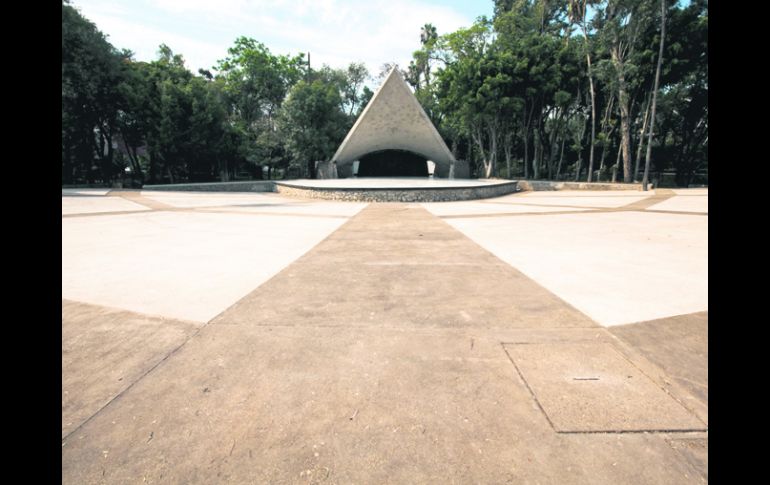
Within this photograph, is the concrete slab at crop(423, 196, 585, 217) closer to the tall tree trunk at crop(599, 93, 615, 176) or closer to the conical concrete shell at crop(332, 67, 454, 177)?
the conical concrete shell at crop(332, 67, 454, 177)

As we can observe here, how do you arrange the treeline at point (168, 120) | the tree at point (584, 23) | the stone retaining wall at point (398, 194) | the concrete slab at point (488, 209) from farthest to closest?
the tree at point (584, 23)
the treeline at point (168, 120)
the stone retaining wall at point (398, 194)
the concrete slab at point (488, 209)

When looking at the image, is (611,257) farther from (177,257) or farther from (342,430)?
(177,257)

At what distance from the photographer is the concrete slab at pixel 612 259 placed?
399 centimetres

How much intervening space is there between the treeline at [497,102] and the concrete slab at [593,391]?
2452cm

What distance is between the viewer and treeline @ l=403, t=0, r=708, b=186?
931 inches

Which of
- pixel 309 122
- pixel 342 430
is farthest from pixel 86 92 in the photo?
pixel 342 430

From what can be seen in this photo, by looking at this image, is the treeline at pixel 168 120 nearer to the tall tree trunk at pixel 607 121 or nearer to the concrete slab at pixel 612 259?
the tall tree trunk at pixel 607 121

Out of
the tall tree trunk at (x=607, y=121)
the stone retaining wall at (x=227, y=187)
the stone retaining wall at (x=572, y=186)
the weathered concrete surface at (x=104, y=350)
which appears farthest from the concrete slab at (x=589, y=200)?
the stone retaining wall at (x=227, y=187)

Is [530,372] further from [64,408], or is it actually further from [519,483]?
[64,408]

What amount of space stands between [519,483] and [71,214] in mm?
14949

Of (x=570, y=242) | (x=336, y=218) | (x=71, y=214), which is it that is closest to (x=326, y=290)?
(x=570, y=242)

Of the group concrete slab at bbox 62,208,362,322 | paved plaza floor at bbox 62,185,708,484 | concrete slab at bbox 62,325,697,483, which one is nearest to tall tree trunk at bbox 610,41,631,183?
paved plaza floor at bbox 62,185,708,484

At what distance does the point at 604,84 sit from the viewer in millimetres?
27453

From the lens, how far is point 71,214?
11492 millimetres
